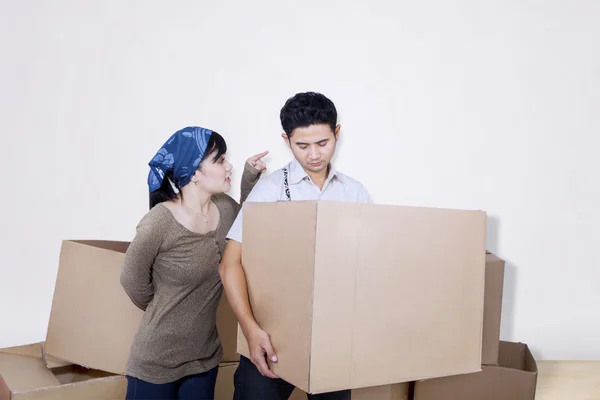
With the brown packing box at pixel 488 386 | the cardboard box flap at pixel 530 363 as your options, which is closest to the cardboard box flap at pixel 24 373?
the brown packing box at pixel 488 386

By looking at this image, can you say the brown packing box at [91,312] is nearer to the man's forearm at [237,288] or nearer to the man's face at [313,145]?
the man's forearm at [237,288]

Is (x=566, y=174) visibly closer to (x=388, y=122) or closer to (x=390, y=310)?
(x=388, y=122)

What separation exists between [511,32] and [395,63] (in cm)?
48

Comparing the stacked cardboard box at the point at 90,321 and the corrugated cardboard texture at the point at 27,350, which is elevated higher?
the stacked cardboard box at the point at 90,321

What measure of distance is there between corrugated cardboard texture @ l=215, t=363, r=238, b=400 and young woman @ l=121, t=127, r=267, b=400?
0.29 metres

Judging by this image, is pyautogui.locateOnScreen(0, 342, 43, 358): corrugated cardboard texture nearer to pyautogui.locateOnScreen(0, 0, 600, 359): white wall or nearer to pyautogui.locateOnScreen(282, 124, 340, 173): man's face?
pyautogui.locateOnScreen(0, 0, 600, 359): white wall

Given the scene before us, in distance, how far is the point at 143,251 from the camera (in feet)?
3.80

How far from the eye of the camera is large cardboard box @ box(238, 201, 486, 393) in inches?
35.3

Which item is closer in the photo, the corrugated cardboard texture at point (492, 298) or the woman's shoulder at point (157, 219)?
the woman's shoulder at point (157, 219)

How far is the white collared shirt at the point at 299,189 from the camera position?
1177mm

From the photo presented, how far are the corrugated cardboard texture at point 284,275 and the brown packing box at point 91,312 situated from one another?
50 centimetres

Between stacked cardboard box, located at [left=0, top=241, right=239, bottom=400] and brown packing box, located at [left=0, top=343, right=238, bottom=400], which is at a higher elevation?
stacked cardboard box, located at [left=0, top=241, right=239, bottom=400]

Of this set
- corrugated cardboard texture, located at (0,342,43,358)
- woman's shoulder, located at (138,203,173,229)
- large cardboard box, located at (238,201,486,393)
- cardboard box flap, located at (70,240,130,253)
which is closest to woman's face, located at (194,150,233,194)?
woman's shoulder, located at (138,203,173,229)

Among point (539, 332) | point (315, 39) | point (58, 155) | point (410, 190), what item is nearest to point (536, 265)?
point (539, 332)
